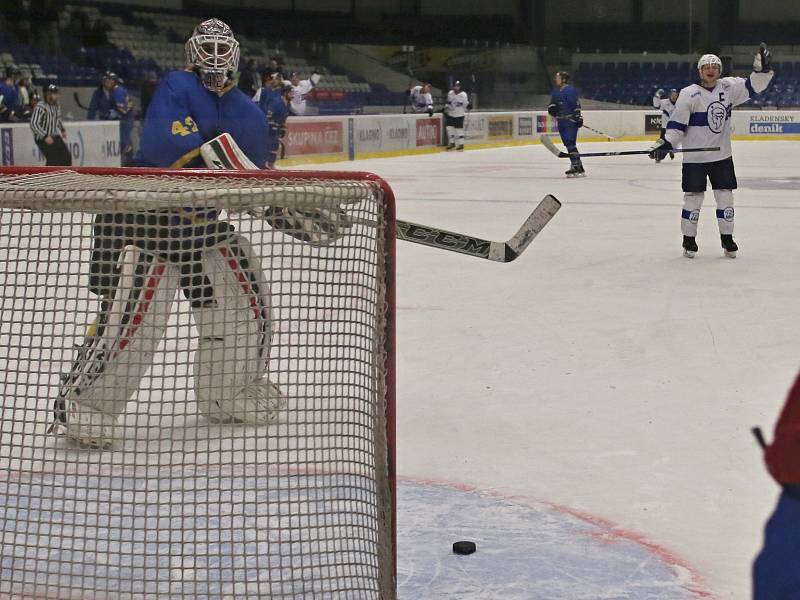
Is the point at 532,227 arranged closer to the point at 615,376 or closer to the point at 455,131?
the point at 615,376

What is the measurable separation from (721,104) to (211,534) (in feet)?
18.3

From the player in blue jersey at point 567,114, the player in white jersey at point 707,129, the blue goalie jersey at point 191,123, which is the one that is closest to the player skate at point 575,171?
the player in blue jersey at point 567,114

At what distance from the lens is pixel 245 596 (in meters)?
2.39

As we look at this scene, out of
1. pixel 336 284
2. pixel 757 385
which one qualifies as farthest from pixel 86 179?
pixel 757 385

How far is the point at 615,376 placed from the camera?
4.62 m

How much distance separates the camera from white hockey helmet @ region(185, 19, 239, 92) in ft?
12.0

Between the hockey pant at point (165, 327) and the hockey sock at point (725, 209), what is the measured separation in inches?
197

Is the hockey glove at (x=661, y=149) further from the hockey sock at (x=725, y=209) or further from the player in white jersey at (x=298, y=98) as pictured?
the player in white jersey at (x=298, y=98)

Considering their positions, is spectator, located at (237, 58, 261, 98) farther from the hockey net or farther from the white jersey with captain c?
the hockey net

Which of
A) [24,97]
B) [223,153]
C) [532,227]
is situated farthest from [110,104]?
[532,227]

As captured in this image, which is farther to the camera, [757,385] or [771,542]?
[757,385]

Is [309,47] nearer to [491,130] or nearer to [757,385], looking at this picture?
[491,130]

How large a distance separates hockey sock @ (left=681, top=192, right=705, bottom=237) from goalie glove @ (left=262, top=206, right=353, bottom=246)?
17.8ft

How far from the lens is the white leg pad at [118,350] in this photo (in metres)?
2.87
